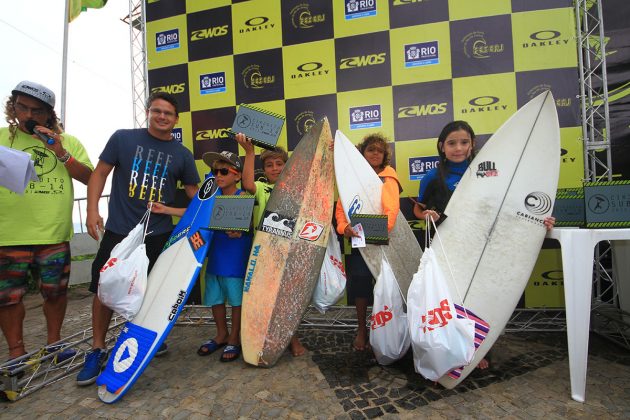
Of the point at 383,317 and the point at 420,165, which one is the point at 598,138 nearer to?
the point at 420,165

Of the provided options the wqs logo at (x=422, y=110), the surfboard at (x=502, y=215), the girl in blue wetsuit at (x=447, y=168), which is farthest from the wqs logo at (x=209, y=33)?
the surfboard at (x=502, y=215)

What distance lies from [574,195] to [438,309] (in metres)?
1.38

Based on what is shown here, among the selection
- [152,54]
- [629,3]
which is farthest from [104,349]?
[629,3]

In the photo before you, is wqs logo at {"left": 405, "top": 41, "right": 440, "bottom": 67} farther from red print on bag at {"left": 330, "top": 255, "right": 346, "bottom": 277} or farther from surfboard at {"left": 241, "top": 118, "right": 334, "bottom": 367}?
red print on bag at {"left": 330, "top": 255, "right": 346, "bottom": 277}

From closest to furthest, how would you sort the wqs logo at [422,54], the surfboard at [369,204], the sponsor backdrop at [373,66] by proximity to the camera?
the surfboard at [369,204] → the sponsor backdrop at [373,66] → the wqs logo at [422,54]

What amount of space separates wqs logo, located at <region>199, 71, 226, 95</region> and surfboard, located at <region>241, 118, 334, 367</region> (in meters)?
1.44

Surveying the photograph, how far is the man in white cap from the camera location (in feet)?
6.21

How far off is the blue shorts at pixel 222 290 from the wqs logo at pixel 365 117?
1743mm

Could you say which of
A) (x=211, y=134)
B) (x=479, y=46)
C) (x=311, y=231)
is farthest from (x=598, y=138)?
(x=211, y=134)

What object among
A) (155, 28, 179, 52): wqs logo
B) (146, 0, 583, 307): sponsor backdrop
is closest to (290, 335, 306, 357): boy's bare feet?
(146, 0, 583, 307): sponsor backdrop

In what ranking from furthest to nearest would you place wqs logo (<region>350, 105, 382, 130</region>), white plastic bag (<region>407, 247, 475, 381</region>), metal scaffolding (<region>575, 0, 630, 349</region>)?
wqs logo (<region>350, 105, 382, 130</region>) → metal scaffolding (<region>575, 0, 630, 349</region>) → white plastic bag (<region>407, 247, 475, 381</region>)

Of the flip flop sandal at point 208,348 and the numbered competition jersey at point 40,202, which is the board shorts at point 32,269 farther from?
the flip flop sandal at point 208,348

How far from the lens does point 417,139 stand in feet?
9.10

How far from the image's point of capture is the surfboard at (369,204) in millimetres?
2111
